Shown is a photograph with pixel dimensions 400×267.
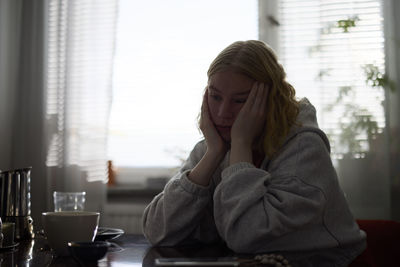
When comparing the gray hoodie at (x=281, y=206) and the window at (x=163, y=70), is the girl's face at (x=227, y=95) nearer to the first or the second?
the gray hoodie at (x=281, y=206)

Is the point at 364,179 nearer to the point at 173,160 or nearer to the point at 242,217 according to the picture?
the point at 173,160

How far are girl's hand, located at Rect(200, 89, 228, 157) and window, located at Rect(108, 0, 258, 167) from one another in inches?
60.4

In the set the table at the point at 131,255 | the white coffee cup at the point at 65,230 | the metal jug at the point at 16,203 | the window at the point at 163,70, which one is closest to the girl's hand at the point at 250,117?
the table at the point at 131,255

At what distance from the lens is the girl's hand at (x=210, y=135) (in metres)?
1.28

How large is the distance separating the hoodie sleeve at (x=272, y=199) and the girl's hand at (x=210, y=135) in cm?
15

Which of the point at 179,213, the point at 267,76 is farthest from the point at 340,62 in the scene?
the point at 179,213

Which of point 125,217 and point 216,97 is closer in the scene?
point 216,97

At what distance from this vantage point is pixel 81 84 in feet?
9.45

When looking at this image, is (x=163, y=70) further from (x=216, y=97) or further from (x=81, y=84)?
(x=216, y=97)

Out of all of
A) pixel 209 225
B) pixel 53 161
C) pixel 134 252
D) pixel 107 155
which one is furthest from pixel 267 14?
pixel 134 252

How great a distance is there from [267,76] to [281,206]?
0.38 meters

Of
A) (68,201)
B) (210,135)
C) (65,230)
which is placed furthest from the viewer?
(68,201)

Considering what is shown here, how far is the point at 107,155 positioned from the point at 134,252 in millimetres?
1821

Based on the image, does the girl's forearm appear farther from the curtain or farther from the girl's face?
the curtain
